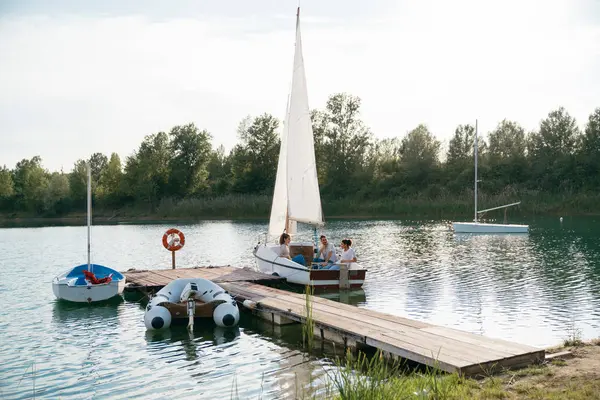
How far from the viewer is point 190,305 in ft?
44.8

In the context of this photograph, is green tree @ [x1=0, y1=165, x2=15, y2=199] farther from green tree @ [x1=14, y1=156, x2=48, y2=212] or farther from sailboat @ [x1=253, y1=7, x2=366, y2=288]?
sailboat @ [x1=253, y1=7, x2=366, y2=288]

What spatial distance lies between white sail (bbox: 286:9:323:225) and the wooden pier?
176 inches

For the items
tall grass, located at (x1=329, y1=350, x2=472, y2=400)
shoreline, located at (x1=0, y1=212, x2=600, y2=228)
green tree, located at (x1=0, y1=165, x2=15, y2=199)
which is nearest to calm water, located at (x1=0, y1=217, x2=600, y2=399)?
tall grass, located at (x1=329, y1=350, x2=472, y2=400)

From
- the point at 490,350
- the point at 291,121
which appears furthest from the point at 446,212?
the point at 490,350

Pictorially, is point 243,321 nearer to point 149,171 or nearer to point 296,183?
point 296,183

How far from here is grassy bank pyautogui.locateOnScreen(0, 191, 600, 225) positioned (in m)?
56.7

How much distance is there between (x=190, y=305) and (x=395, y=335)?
17.0 feet

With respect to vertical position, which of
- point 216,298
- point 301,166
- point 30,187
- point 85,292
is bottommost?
point 85,292

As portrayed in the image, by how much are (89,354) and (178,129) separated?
75223 millimetres

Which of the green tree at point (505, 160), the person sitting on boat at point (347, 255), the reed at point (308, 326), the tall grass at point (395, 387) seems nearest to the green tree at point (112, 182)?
the green tree at point (505, 160)

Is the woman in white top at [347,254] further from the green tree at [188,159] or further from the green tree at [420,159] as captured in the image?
the green tree at [188,159]

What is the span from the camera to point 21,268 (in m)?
25.8

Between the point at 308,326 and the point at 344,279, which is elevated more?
the point at 308,326

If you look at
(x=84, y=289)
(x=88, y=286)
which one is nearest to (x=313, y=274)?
(x=88, y=286)
